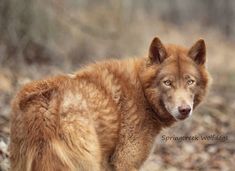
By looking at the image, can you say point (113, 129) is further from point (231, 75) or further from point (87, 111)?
point (231, 75)

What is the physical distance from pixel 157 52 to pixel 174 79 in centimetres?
42

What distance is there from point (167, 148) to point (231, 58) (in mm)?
11749

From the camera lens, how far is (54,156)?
521 centimetres

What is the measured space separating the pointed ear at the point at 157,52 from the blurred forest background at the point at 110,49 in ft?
5.68

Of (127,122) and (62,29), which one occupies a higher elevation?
(62,29)

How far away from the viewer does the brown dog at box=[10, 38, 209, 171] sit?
5.32m

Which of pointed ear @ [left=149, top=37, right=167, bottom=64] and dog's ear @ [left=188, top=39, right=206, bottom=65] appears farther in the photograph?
dog's ear @ [left=188, top=39, right=206, bottom=65]

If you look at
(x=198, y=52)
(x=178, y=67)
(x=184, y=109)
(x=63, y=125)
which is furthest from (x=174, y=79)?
(x=63, y=125)

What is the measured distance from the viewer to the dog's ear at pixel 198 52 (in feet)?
21.5

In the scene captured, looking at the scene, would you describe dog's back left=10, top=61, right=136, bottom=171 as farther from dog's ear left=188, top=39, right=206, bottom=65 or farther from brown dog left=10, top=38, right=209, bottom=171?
dog's ear left=188, top=39, right=206, bottom=65

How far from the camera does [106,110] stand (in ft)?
19.6

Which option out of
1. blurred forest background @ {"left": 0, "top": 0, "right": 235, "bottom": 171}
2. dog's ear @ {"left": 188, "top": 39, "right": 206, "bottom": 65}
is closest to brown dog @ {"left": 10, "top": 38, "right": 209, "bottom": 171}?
dog's ear @ {"left": 188, "top": 39, "right": 206, "bottom": 65}

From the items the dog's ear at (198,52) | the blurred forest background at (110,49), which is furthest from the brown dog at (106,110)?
the blurred forest background at (110,49)

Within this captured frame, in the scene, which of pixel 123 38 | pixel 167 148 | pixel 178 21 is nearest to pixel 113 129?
pixel 167 148
